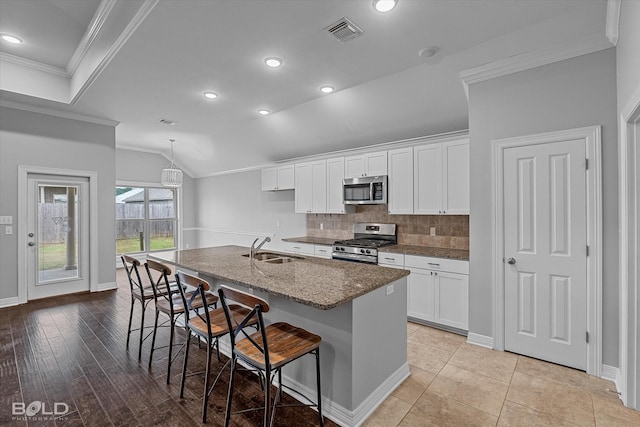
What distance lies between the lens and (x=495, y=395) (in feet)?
7.35

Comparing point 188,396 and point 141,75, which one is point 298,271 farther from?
point 141,75

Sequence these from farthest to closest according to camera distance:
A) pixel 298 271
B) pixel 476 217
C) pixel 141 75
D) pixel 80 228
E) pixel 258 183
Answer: pixel 258 183
pixel 80 228
pixel 141 75
pixel 476 217
pixel 298 271

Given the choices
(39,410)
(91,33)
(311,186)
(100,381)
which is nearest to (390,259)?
(311,186)

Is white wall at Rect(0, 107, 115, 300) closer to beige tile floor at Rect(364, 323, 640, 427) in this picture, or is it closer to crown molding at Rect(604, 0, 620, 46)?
beige tile floor at Rect(364, 323, 640, 427)

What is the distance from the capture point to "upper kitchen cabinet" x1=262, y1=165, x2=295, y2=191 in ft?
18.4

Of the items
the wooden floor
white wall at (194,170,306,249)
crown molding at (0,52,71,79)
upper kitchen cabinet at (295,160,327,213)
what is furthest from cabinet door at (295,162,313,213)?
crown molding at (0,52,71,79)

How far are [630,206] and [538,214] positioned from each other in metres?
0.68

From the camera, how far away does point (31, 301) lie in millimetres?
4508

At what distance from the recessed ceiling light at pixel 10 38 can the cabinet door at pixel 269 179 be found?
3.64 metres

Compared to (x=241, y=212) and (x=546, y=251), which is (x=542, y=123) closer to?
(x=546, y=251)

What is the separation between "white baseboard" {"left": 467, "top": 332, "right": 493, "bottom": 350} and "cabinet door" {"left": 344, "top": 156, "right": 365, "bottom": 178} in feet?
8.18

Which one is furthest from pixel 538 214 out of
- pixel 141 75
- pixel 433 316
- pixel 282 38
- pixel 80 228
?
pixel 80 228

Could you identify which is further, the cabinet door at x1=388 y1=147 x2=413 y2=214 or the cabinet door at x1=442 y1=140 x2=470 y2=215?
the cabinet door at x1=388 y1=147 x2=413 y2=214

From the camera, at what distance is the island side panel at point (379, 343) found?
1964mm
